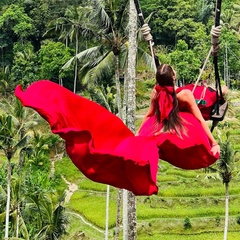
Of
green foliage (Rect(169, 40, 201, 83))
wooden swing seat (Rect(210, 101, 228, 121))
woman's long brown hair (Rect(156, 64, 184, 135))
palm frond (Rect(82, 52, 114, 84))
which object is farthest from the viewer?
green foliage (Rect(169, 40, 201, 83))

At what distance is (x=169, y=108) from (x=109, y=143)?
0.35 m

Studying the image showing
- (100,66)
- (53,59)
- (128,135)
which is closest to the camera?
(128,135)

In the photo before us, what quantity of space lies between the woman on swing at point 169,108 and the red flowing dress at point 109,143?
0.10 ft

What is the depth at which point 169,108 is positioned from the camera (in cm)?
246

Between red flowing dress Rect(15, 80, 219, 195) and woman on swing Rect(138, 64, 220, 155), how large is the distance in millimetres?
30

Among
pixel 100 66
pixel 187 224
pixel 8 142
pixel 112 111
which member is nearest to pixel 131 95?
pixel 100 66

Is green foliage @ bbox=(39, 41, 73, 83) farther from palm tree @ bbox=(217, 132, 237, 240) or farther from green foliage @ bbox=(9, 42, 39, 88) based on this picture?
palm tree @ bbox=(217, 132, 237, 240)

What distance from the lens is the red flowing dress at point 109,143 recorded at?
2.21 meters

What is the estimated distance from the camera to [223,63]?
25.2m

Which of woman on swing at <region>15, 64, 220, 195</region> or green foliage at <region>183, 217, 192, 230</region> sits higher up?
woman on swing at <region>15, 64, 220, 195</region>

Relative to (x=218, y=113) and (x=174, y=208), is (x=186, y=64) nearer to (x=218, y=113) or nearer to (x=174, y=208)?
(x=174, y=208)

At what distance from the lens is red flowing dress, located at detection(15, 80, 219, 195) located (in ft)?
7.24

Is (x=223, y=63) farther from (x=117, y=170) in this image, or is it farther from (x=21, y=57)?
(x=117, y=170)

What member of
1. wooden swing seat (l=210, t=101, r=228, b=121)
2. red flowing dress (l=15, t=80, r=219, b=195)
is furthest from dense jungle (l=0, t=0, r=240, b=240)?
red flowing dress (l=15, t=80, r=219, b=195)
